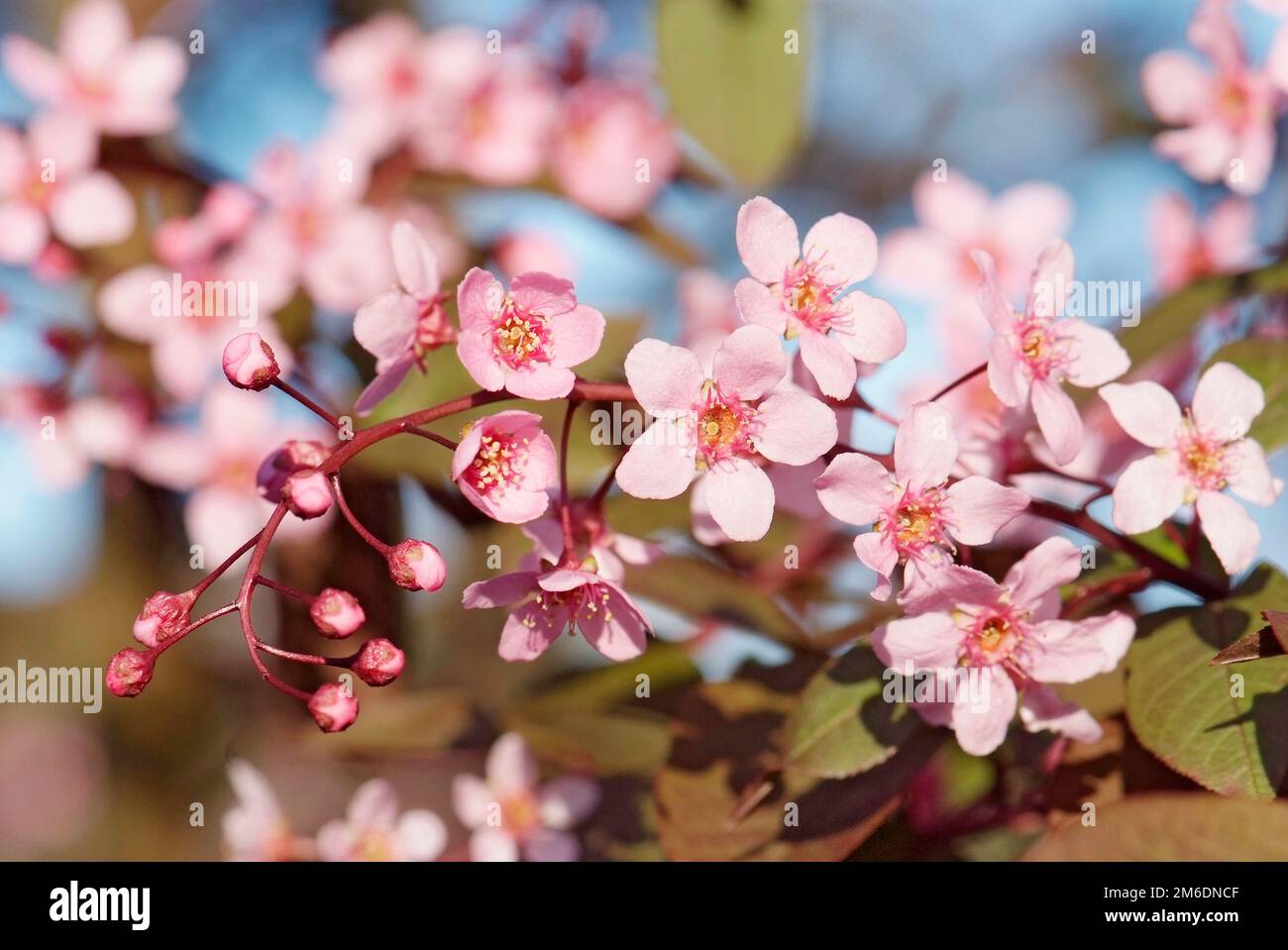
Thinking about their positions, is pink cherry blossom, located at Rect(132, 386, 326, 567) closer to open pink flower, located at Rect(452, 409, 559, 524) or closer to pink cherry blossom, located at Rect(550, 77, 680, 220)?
pink cherry blossom, located at Rect(550, 77, 680, 220)

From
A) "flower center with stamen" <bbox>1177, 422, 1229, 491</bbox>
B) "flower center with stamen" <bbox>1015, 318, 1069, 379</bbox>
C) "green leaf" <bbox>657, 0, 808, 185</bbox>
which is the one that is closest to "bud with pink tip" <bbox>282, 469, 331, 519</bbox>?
"flower center with stamen" <bbox>1015, 318, 1069, 379</bbox>

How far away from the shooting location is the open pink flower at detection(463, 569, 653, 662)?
0.73 meters

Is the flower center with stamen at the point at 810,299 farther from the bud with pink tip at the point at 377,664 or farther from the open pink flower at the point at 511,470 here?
the bud with pink tip at the point at 377,664

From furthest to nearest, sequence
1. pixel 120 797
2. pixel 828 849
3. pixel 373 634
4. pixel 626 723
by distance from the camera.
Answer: pixel 120 797 → pixel 373 634 → pixel 626 723 → pixel 828 849

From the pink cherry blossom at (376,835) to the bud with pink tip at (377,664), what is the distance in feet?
1.45

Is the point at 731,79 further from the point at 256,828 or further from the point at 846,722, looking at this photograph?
the point at 256,828

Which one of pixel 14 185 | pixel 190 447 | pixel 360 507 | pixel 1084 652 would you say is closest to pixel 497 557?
pixel 360 507

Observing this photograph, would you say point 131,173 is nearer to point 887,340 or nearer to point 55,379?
point 55,379

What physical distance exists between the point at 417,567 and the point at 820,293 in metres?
0.32

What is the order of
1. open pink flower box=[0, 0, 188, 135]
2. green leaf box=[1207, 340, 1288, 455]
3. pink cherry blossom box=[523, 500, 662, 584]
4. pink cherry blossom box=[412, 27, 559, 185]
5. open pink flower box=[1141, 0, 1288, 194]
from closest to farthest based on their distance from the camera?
pink cherry blossom box=[523, 500, 662, 584] → green leaf box=[1207, 340, 1288, 455] → open pink flower box=[1141, 0, 1288, 194] → open pink flower box=[0, 0, 188, 135] → pink cherry blossom box=[412, 27, 559, 185]

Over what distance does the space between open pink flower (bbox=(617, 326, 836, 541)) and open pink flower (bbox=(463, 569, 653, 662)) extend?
97 millimetres

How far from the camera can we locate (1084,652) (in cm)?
74

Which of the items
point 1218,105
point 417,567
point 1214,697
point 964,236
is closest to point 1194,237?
point 1218,105

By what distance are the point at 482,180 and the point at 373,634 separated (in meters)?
0.60
